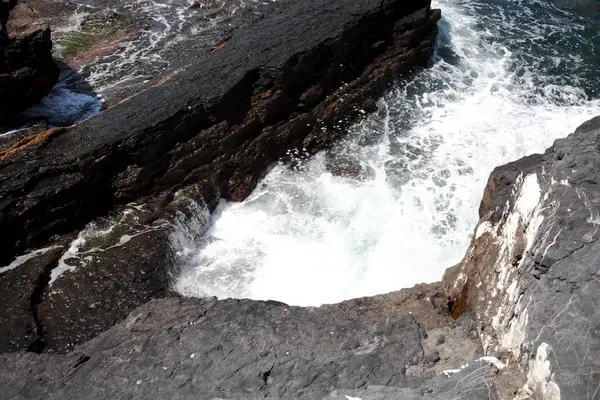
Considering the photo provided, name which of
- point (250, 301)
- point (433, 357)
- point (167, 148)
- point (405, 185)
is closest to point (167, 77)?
point (167, 148)

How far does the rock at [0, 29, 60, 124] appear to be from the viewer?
27.5 ft

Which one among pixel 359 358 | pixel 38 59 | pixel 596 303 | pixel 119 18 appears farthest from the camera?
pixel 119 18

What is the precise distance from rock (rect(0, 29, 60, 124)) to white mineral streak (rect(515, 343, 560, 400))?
26.1ft

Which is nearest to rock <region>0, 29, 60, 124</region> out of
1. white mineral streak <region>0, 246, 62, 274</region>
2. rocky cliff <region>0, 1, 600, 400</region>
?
rocky cliff <region>0, 1, 600, 400</region>

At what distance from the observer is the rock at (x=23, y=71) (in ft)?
27.5

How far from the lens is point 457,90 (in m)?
10.3

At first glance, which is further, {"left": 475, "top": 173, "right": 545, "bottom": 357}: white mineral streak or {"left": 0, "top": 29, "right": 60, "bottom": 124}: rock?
{"left": 0, "top": 29, "right": 60, "bottom": 124}: rock

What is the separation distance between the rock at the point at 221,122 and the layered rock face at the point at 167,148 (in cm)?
2

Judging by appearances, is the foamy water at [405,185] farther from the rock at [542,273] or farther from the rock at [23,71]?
the rock at [23,71]

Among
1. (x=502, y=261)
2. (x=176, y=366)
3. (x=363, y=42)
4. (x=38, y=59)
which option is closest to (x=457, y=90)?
(x=363, y=42)

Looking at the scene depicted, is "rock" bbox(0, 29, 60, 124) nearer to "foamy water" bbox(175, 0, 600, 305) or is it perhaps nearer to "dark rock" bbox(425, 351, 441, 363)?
"foamy water" bbox(175, 0, 600, 305)

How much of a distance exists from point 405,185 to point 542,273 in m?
4.18

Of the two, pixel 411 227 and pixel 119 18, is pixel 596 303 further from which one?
pixel 119 18

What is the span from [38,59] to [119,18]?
3371 mm
